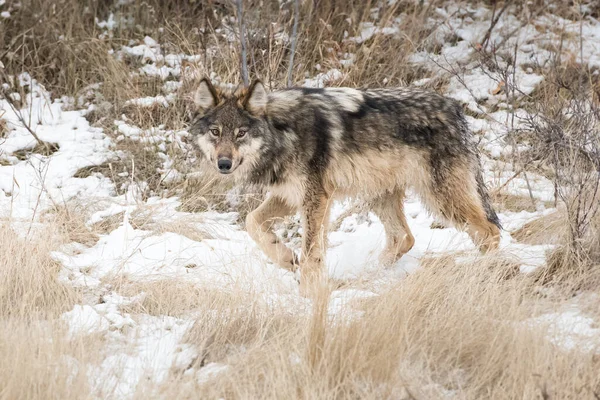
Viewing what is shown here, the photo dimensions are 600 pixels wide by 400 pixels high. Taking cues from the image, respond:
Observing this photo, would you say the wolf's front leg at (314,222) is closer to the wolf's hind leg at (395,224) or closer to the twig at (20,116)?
the wolf's hind leg at (395,224)

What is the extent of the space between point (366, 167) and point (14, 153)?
12.1 ft

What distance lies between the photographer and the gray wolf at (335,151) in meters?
5.48

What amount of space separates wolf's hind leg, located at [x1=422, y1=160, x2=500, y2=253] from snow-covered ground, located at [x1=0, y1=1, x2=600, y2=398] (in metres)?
0.12

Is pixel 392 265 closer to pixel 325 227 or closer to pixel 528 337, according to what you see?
pixel 325 227

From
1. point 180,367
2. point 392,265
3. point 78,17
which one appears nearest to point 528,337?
point 180,367

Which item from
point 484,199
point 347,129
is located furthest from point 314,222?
point 484,199

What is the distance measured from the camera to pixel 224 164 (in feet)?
17.2

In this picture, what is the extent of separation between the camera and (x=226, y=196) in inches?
277

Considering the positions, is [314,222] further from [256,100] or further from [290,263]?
[256,100]

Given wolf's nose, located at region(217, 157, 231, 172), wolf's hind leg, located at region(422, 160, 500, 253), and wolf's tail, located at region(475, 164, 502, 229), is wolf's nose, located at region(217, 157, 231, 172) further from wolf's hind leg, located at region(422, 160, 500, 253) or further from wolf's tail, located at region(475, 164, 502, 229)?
wolf's tail, located at region(475, 164, 502, 229)

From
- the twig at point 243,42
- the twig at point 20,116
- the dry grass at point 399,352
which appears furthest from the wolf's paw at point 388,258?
the twig at point 20,116

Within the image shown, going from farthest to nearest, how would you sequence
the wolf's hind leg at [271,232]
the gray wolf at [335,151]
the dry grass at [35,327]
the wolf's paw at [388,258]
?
the wolf's paw at [388,258] → the wolf's hind leg at [271,232] → the gray wolf at [335,151] → the dry grass at [35,327]

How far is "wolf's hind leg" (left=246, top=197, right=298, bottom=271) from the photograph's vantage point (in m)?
5.69

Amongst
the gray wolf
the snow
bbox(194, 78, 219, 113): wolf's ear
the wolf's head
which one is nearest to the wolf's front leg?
the gray wolf
